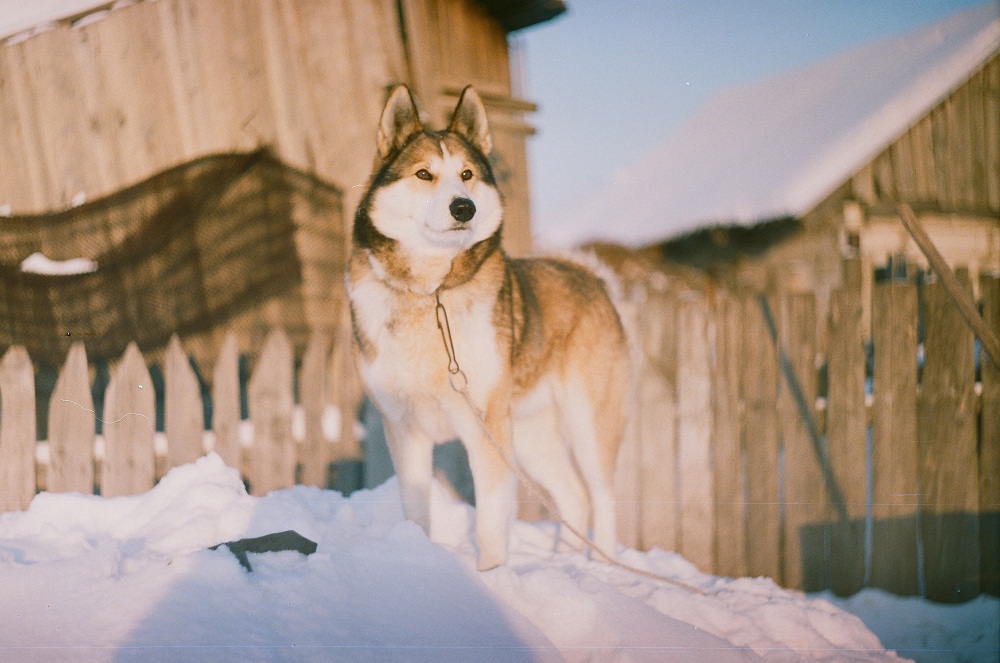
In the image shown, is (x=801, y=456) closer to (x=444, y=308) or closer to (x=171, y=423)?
(x=444, y=308)

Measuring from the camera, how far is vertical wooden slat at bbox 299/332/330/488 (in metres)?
3.23

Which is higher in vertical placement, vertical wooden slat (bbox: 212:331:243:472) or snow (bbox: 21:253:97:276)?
snow (bbox: 21:253:97:276)

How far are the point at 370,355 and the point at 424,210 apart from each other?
576mm

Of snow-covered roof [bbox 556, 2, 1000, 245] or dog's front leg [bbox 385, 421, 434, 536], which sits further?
snow-covered roof [bbox 556, 2, 1000, 245]

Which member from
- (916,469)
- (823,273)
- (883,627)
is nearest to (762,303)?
(916,469)

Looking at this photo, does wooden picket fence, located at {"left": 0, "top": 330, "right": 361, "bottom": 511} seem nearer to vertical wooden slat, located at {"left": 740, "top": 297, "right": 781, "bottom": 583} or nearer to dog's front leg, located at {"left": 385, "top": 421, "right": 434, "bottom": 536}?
dog's front leg, located at {"left": 385, "top": 421, "right": 434, "bottom": 536}

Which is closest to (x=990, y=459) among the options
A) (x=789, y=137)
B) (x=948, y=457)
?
(x=948, y=457)

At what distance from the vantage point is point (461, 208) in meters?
2.09

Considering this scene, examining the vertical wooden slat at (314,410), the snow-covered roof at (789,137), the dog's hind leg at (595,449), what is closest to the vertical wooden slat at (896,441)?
the dog's hind leg at (595,449)

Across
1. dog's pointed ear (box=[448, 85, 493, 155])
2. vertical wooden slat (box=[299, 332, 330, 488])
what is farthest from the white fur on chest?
vertical wooden slat (box=[299, 332, 330, 488])

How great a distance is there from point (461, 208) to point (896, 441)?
8.24 ft

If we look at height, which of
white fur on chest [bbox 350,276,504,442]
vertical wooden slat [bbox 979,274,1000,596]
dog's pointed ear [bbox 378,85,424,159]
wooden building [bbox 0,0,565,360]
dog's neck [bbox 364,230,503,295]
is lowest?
vertical wooden slat [bbox 979,274,1000,596]

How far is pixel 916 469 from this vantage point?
3123 millimetres

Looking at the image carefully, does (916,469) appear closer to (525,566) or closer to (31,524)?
(525,566)
